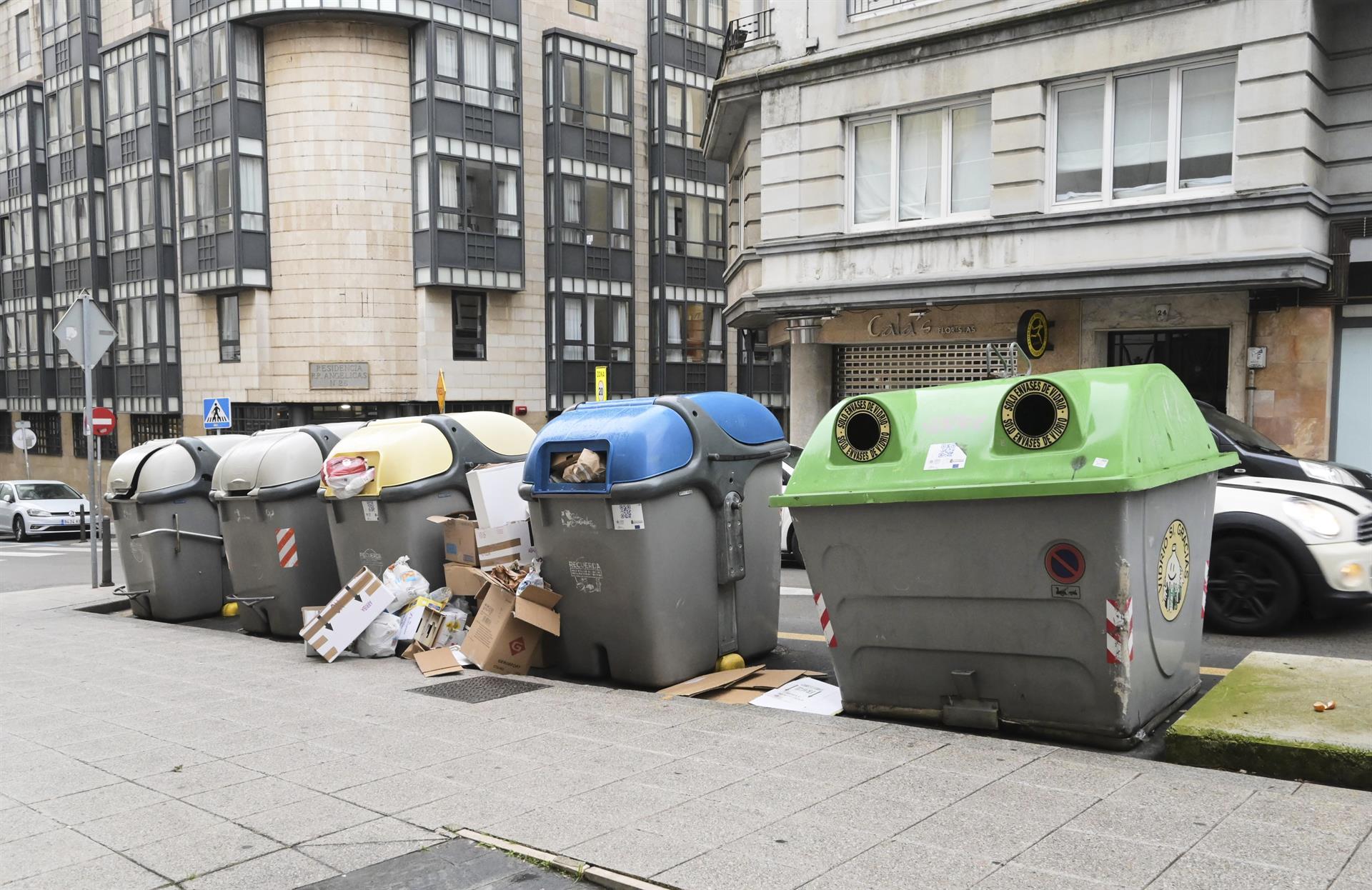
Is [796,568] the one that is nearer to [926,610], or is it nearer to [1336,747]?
[926,610]

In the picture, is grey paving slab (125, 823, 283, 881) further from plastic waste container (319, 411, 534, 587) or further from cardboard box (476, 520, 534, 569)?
plastic waste container (319, 411, 534, 587)

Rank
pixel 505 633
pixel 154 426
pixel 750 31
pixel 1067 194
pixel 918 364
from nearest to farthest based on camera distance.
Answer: pixel 505 633 → pixel 1067 194 → pixel 918 364 → pixel 750 31 → pixel 154 426

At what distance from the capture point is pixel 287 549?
964 cm

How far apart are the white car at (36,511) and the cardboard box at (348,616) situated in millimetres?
20867

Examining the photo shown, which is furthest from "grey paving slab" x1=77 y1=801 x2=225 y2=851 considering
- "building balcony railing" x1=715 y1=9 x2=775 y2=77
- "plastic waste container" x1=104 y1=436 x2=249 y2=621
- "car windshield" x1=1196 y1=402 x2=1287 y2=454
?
"building balcony railing" x1=715 y1=9 x2=775 y2=77

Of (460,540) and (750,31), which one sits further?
(750,31)

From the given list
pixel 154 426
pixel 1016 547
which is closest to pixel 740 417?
pixel 1016 547

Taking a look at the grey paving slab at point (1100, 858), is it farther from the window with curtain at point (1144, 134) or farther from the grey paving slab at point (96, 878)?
the window with curtain at point (1144, 134)

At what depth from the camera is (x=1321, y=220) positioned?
14453mm

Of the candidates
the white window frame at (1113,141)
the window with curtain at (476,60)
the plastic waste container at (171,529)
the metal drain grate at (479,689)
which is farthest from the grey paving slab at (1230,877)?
the window with curtain at (476,60)

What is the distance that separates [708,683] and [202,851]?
331 cm

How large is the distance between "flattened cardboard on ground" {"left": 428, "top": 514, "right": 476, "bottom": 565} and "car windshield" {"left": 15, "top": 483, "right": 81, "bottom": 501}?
2255 cm

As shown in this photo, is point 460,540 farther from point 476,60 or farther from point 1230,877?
point 476,60

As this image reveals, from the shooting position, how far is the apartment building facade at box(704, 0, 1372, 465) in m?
14.4
